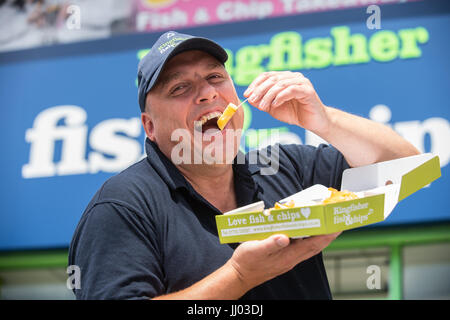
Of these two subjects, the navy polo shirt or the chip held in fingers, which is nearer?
the navy polo shirt

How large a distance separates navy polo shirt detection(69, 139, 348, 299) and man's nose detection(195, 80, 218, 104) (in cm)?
16

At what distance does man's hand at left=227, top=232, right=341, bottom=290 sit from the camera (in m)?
0.96

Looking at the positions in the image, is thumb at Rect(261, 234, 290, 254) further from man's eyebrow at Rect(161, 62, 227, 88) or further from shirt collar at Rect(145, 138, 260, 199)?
man's eyebrow at Rect(161, 62, 227, 88)

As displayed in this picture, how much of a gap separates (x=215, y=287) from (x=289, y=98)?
1.41 feet

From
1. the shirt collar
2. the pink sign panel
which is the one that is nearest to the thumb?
the shirt collar

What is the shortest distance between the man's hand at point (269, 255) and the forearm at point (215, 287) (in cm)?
1

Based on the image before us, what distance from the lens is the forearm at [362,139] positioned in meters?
1.28

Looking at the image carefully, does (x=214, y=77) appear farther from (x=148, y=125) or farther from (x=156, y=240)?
(x=156, y=240)

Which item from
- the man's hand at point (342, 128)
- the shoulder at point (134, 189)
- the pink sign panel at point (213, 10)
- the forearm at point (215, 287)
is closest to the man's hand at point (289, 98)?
the man's hand at point (342, 128)

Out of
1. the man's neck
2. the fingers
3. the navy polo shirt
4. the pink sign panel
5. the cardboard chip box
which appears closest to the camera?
the cardboard chip box

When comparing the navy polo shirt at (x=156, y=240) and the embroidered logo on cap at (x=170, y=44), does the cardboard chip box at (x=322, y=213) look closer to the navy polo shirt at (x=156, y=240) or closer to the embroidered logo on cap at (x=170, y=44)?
the navy polo shirt at (x=156, y=240)
